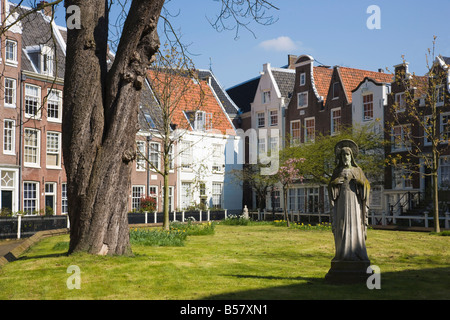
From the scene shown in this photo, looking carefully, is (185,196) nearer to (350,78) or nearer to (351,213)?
(350,78)

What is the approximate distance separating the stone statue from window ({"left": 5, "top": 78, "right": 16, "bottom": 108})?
29.2 metres

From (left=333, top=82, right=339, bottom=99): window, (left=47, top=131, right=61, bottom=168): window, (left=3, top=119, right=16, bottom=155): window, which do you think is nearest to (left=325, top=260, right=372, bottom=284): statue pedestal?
(left=3, top=119, right=16, bottom=155): window

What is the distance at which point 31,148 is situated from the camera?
36.2m

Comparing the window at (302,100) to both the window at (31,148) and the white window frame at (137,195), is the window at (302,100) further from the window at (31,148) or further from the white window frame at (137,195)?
the window at (31,148)

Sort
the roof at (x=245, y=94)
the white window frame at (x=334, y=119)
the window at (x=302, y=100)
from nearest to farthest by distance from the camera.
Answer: the white window frame at (x=334, y=119), the window at (x=302, y=100), the roof at (x=245, y=94)

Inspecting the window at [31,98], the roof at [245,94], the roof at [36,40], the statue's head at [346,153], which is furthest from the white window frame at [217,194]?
the statue's head at [346,153]

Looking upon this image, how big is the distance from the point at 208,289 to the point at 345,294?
2.40 m

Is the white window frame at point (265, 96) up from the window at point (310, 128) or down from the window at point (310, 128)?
up

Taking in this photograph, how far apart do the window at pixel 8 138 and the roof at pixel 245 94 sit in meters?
25.2

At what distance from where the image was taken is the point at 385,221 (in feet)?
109

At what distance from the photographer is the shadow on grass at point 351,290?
8.81 metres

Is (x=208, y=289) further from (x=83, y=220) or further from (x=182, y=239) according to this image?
(x=182, y=239)

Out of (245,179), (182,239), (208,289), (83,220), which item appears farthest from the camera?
(245,179)
